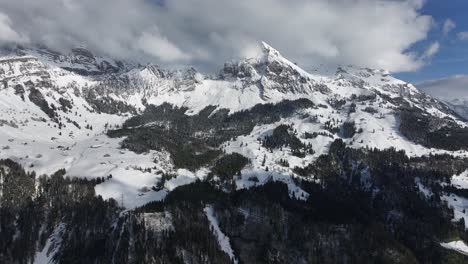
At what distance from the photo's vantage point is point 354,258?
199500 millimetres

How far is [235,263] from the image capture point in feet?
653

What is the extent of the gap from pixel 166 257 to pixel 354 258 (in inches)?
3536

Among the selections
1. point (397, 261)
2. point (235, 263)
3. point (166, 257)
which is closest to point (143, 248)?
point (166, 257)

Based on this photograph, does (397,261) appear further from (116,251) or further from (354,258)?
(116,251)

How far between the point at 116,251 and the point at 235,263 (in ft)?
189

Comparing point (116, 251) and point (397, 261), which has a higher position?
point (116, 251)

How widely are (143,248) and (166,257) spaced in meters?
12.9

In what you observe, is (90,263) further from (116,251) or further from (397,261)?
(397,261)

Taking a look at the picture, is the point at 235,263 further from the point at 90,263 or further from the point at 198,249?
the point at 90,263

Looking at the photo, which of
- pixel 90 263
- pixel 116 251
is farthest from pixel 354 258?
pixel 90 263

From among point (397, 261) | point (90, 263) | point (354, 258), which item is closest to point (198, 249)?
point (90, 263)

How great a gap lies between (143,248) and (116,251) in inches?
598

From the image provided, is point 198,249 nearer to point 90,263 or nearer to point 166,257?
point 166,257

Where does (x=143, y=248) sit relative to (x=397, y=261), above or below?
above
